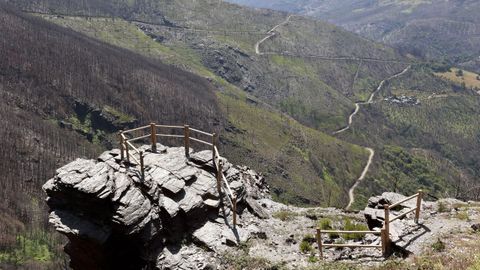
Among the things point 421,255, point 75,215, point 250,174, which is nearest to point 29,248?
point 250,174

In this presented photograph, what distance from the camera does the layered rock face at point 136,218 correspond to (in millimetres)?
26984

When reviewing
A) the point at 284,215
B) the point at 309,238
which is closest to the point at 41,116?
the point at 284,215

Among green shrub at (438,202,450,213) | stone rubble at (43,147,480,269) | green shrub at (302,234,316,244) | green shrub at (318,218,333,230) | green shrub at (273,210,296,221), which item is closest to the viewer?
stone rubble at (43,147,480,269)

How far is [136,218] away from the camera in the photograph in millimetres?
26859

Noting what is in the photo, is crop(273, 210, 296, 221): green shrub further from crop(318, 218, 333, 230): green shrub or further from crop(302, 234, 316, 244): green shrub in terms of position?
crop(302, 234, 316, 244): green shrub

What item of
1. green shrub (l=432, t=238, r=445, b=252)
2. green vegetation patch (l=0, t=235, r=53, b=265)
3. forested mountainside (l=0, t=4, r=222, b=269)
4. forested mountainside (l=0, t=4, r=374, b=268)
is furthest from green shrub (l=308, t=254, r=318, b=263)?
green vegetation patch (l=0, t=235, r=53, b=265)

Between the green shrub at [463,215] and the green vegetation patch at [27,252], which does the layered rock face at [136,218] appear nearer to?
the green shrub at [463,215]

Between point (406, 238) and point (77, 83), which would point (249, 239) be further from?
point (77, 83)

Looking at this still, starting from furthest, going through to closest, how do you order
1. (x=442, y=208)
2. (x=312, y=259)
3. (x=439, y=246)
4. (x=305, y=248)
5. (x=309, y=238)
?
(x=442, y=208)
(x=309, y=238)
(x=305, y=248)
(x=312, y=259)
(x=439, y=246)

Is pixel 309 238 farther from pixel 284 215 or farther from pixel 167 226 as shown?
pixel 167 226

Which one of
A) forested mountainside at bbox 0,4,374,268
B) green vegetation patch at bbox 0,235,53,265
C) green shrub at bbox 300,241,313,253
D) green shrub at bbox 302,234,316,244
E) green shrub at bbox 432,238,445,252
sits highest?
green shrub at bbox 432,238,445,252

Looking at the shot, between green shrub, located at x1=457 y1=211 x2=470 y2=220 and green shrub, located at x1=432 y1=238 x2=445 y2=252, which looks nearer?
green shrub, located at x1=432 y1=238 x2=445 y2=252

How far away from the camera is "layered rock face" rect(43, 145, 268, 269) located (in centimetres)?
2698

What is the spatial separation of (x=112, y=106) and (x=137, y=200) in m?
172
